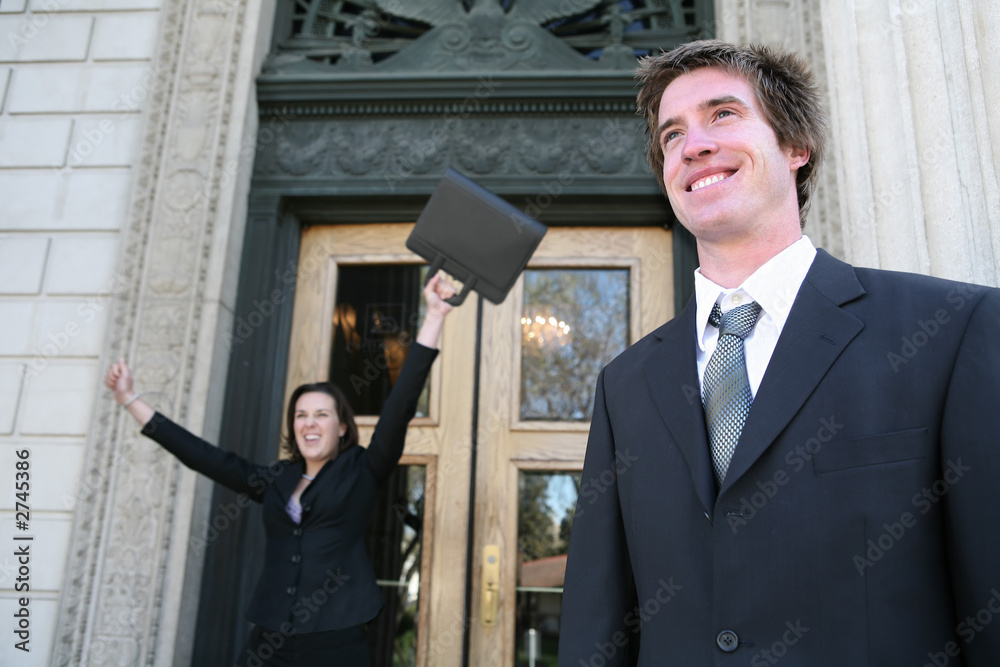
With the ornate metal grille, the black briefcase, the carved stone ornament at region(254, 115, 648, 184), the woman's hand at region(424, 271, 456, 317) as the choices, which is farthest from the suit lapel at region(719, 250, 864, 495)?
the ornate metal grille

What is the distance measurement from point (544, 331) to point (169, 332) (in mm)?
2281

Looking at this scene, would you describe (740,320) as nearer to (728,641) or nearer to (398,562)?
(728,641)

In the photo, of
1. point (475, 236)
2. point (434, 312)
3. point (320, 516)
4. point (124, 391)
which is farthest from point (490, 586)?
point (124, 391)

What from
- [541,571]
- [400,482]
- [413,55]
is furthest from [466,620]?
[413,55]

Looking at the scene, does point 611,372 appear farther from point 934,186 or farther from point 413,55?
point 413,55

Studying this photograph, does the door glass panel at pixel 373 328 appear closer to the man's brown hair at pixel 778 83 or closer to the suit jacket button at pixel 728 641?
the man's brown hair at pixel 778 83

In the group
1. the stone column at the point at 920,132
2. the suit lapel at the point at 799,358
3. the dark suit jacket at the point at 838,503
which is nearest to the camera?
the dark suit jacket at the point at 838,503

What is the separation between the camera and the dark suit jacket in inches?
49.4

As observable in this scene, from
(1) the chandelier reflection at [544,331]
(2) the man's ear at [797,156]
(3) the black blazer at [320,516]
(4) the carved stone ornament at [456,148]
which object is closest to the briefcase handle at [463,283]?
(3) the black blazer at [320,516]

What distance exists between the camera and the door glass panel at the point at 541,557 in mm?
4293

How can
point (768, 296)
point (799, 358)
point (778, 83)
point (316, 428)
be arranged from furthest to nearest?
point (316, 428), point (778, 83), point (768, 296), point (799, 358)

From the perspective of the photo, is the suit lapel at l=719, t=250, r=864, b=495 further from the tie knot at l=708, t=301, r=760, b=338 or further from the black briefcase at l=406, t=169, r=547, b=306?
the black briefcase at l=406, t=169, r=547, b=306

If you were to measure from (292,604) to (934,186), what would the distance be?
9.48ft

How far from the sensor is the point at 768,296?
1599mm
